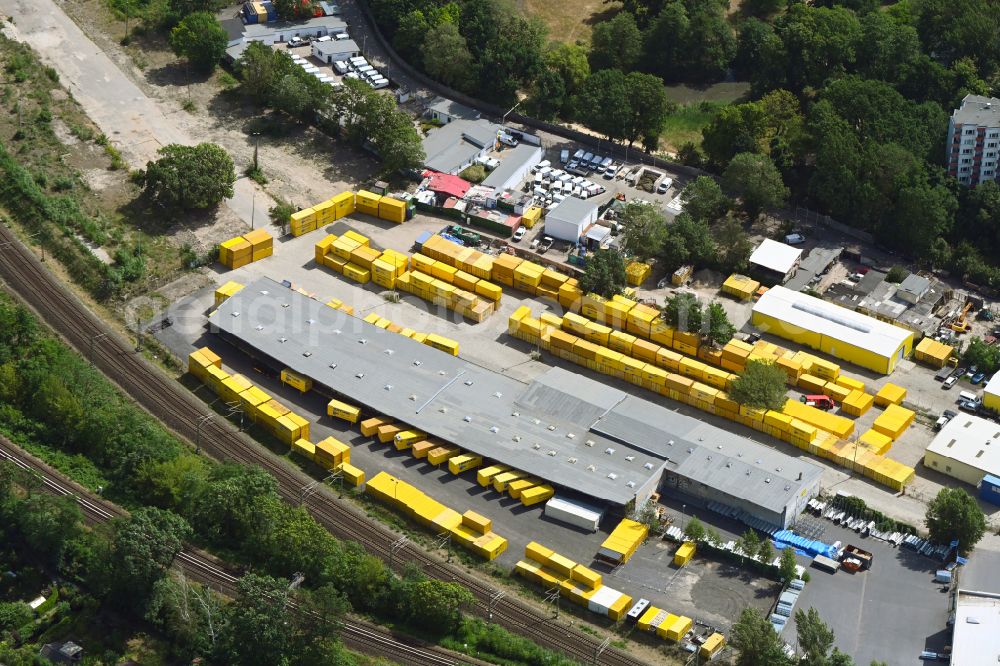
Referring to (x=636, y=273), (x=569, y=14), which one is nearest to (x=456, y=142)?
(x=636, y=273)

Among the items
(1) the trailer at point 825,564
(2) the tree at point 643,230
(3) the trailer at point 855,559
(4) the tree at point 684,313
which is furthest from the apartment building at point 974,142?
(1) the trailer at point 825,564

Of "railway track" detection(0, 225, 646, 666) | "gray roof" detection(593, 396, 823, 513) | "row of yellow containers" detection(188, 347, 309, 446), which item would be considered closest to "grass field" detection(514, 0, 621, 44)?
"gray roof" detection(593, 396, 823, 513)

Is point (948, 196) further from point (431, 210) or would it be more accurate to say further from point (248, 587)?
point (248, 587)

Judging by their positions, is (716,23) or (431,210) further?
(716,23)

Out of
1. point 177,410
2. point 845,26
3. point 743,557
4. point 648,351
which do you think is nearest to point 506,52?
point 845,26

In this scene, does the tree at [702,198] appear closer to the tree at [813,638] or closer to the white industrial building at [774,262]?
the white industrial building at [774,262]

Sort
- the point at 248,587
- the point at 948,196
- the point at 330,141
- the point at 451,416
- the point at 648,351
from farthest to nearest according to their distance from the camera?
the point at 330,141
the point at 948,196
the point at 648,351
the point at 451,416
the point at 248,587

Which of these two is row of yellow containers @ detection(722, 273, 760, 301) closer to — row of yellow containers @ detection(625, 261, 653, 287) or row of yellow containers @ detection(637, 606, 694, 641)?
row of yellow containers @ detection(625, 261, 653, 287)
